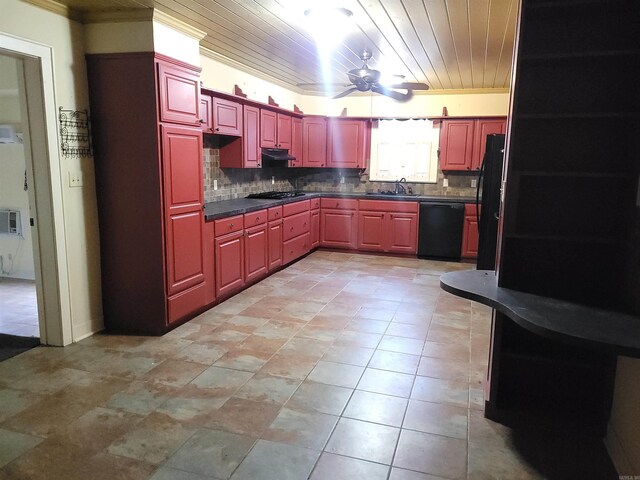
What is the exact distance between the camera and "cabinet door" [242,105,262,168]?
4.96 meters

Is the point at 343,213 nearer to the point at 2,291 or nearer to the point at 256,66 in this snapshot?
the point at 256,66

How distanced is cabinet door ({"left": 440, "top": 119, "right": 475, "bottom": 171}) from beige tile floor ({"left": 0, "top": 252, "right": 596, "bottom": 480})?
9.42 feet

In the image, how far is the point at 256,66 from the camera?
4988mm

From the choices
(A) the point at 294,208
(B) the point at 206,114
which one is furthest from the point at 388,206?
(B) the point at 206,114

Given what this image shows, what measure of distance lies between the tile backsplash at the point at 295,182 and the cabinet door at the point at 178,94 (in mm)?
1354

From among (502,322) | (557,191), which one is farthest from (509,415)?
(557,191)

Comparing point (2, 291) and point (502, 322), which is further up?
point (502, 322)

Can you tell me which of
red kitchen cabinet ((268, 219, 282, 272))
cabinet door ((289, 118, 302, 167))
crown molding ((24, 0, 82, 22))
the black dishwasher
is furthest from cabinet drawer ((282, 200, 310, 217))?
crown molding ((24, 0, 82, 22))

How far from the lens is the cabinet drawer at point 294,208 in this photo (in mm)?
5387

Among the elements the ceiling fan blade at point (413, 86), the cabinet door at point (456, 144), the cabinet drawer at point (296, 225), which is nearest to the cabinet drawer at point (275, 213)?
the cabinet drawer at point (296, 225)

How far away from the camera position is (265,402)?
2439 millimetres

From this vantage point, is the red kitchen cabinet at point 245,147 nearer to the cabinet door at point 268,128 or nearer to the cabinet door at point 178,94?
the cabinet door at point 268,128

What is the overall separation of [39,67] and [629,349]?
3410mm

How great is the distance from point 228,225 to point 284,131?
2289 mm
